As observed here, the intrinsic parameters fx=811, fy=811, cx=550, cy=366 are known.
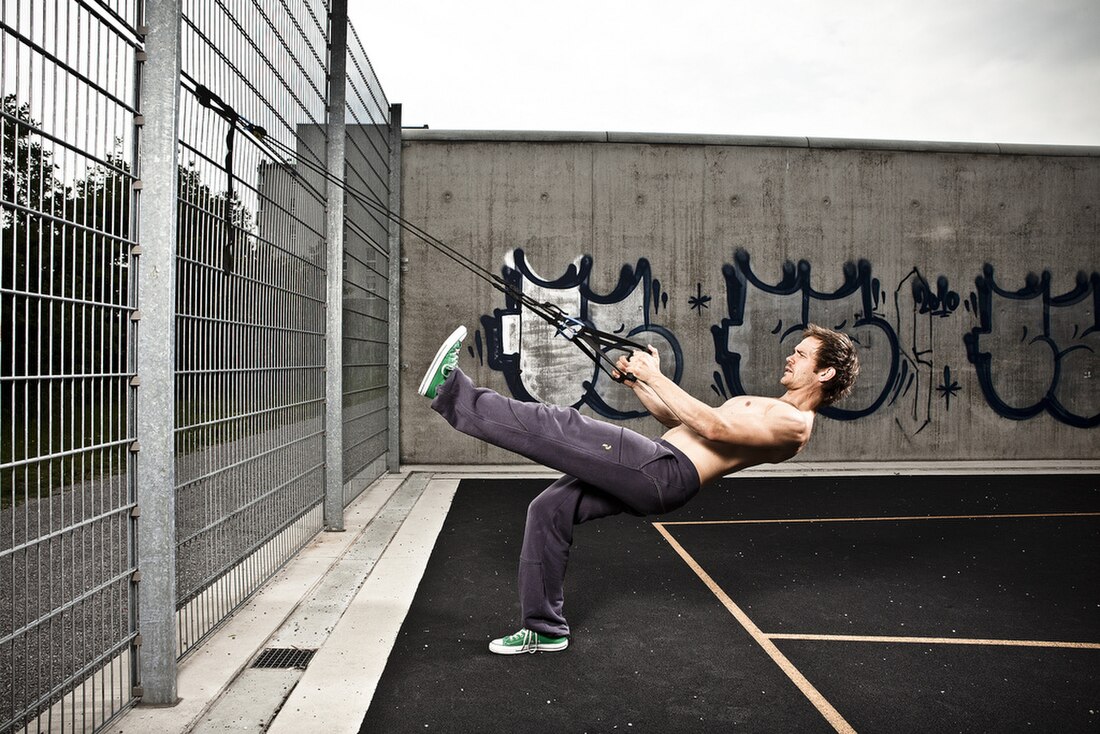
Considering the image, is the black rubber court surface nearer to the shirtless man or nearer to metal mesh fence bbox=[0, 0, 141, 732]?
the shirtless man

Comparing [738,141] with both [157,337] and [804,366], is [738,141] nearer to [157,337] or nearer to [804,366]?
[804,366]

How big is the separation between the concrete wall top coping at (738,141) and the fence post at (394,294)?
1.11 feet

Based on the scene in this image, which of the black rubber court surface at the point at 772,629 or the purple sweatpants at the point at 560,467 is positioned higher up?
the purple sweatpants at the point at 560,467

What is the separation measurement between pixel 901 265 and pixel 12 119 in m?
9.98

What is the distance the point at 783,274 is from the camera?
10.1 metres

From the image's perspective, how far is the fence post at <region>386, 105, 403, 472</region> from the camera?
29.6 feet

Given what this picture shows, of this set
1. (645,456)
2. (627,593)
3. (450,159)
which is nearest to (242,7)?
(645,456)

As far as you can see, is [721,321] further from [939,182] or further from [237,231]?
[237,231]

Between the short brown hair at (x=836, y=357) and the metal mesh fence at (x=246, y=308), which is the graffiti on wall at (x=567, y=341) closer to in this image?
the metal mesh fence at (x=246, y=308)

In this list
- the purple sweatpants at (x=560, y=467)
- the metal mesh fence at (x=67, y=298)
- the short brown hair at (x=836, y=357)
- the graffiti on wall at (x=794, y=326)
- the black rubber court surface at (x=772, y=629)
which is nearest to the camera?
the metal mesh fence at (x=67, y=298)

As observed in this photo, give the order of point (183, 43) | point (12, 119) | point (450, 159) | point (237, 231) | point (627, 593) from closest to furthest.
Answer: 1. point (12, 119)
2. point (183, 43)
3. point (237, 231)
4. point (627, 593)
5. point (450, 159)

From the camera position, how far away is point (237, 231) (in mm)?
4035

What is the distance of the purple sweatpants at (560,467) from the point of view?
341cm

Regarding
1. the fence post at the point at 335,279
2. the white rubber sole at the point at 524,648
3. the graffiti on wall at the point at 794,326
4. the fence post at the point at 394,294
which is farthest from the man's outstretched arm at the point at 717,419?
the graffiti on wall at the point at 794,326
